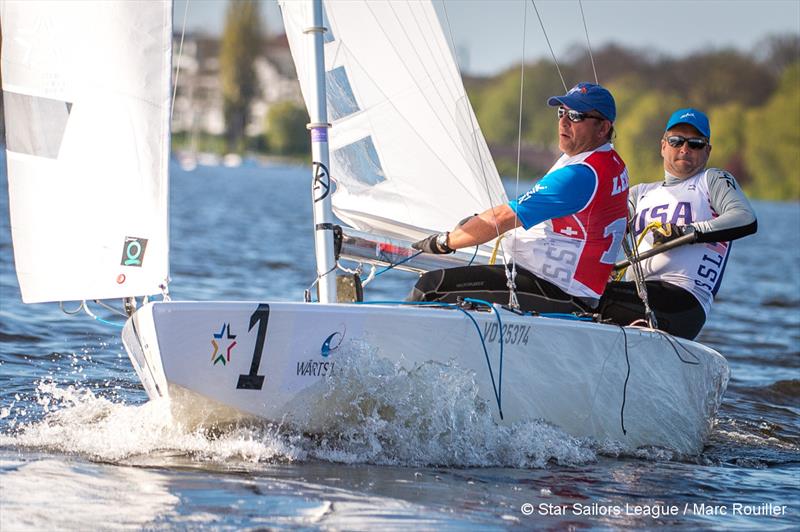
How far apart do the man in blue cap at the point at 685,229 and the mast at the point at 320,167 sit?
1392 mm

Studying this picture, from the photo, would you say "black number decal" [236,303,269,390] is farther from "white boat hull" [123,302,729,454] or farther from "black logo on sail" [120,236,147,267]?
"black logo on sail" [120,236,147,267]

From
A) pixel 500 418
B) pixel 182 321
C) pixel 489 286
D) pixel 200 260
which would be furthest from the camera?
→ pixel 200 260

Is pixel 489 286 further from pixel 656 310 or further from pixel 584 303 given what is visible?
pixel 656 310

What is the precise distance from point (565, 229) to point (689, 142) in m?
1.16

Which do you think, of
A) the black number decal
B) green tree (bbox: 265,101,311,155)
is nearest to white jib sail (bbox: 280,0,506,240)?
the black number decal

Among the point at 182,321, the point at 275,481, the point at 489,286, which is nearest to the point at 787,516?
the point at 489,286

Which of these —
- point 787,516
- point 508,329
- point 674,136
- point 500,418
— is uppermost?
point 674,136

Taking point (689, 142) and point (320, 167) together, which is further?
point (689, 142)

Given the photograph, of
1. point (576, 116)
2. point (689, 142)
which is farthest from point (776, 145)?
point (576, 116)

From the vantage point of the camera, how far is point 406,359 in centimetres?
423

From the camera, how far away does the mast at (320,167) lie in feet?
14.8

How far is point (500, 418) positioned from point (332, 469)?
71cm

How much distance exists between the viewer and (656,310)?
5.25 m

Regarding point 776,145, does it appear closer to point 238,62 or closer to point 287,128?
point 287,128
